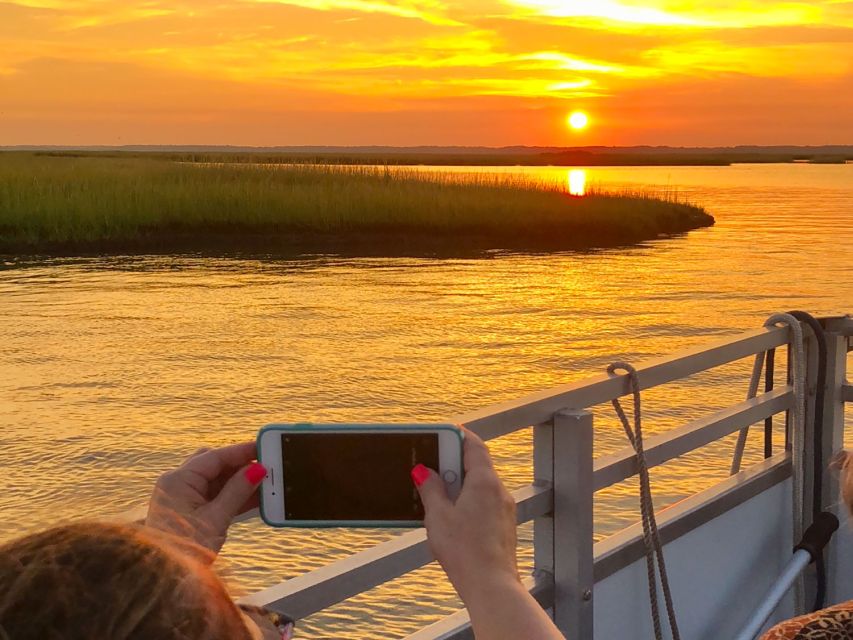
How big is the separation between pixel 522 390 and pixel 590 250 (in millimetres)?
20773

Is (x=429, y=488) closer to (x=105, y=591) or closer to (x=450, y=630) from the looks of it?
(x=105, y=591)

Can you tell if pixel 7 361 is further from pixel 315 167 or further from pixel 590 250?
pixel 315 167

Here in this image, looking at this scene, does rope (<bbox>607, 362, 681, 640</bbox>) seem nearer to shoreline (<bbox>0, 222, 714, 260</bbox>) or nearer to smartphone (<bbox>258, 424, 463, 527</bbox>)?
smartphone (<bbox>258, 424, 463, 527</bbox>)

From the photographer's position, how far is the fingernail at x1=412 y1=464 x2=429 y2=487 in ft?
4.12

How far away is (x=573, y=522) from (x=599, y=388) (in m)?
0.32

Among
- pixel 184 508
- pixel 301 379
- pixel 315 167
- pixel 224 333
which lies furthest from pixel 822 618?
pixel 315 167

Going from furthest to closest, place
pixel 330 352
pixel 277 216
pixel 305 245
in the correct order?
pixel 277 216
pixel 305 245
pixel 330 352

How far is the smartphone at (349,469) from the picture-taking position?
134 centimetres

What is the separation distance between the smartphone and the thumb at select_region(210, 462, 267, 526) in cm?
2

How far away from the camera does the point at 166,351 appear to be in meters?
17.3

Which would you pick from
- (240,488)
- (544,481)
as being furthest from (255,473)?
(544,481)

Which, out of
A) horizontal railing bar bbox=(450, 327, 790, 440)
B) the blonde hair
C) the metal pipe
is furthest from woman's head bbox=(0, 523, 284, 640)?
the metal pipe

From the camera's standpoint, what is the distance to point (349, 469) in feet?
4.55

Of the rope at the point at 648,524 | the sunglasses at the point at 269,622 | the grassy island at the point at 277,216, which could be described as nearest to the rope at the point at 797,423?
the rope at the point at 648,524
